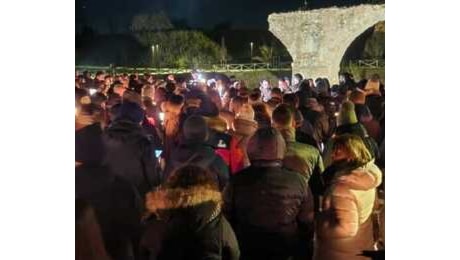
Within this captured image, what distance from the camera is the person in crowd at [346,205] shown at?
292 cm

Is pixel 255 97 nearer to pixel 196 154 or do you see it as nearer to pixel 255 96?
pixel 255 96

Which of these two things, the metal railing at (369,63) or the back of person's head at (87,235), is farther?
the back of person's head at (87,235)

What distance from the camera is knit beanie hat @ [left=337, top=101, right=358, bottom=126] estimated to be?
2.90 m

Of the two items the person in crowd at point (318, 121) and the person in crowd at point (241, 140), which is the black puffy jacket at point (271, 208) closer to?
the person in crowd at point (241, 140)

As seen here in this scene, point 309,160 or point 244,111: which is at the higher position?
point 244,111

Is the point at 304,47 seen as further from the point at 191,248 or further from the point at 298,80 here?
the point at 191,248

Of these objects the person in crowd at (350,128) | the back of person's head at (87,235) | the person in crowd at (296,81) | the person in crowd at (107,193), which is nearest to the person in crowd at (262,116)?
the person in crowd at (296,81)

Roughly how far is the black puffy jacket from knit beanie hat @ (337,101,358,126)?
0.29 meters

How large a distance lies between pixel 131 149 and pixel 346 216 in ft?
3.10

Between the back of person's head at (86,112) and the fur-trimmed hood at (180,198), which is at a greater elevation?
the back of person's head at (86,112)

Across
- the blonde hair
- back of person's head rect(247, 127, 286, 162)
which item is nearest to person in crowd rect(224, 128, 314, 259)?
back of person's head rect(247, 127, 286, 162)

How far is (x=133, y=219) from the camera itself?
2.96 m
